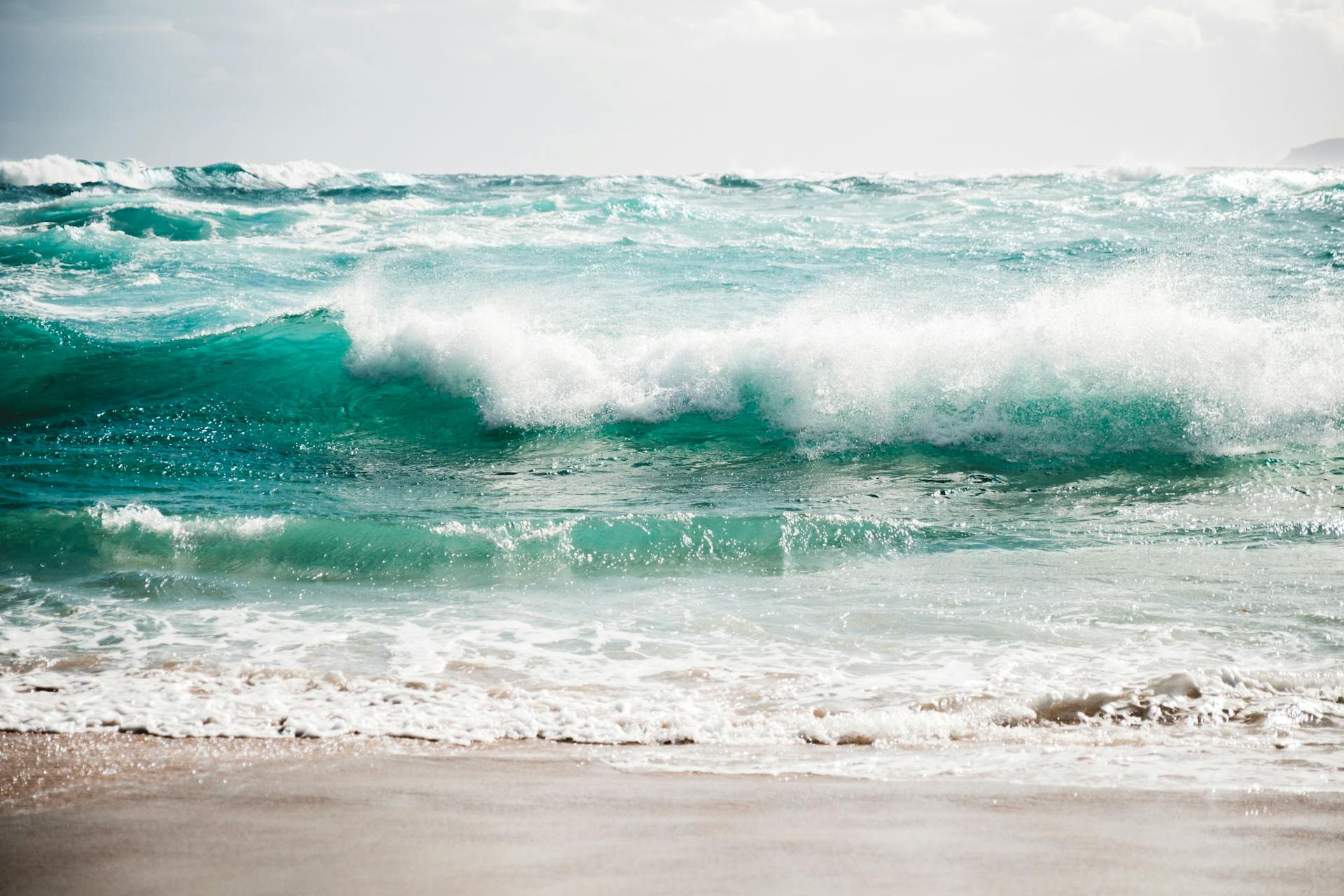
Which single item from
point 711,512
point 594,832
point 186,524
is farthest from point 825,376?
point 594,832

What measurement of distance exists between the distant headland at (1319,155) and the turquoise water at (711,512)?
69.9 ft

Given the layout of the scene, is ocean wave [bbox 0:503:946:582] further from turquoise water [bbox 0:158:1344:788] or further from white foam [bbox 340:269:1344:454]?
white foam [bbox 340:269:1344:454]

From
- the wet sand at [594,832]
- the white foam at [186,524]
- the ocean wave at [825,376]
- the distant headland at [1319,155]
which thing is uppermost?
the distant headland at [1319,155]

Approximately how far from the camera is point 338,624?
4922 millimetres

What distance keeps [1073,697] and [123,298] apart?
1619 centimetres

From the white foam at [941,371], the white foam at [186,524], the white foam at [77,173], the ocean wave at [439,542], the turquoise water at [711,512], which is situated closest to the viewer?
the turquoise water at [711,512]

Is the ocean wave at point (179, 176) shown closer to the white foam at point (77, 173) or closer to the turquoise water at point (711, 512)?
the white foam at point (77, 173)

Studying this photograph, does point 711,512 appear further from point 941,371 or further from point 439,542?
point 941,371

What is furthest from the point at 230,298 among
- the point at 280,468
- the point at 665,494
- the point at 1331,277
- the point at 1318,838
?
the point at 1331,277

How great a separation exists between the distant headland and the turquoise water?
21.3 metres

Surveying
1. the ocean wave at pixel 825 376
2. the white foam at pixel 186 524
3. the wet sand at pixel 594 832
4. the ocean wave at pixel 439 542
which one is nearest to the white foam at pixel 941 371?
the ocean wave at pixel 825 376

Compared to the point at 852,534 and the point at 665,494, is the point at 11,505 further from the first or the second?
the point at 852,534

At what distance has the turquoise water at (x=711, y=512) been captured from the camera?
371cm

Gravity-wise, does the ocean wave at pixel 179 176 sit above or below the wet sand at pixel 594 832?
above
